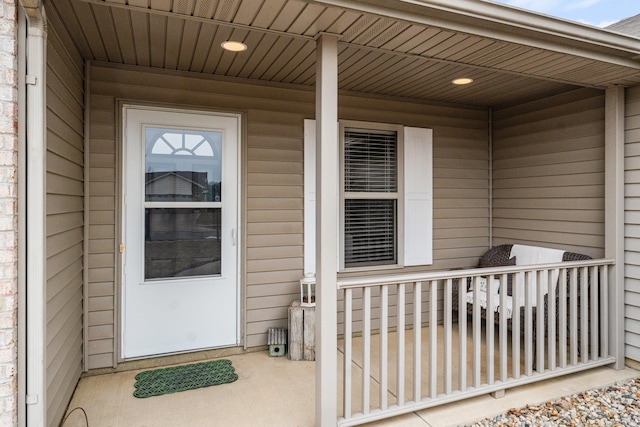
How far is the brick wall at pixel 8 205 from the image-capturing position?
5.90ft

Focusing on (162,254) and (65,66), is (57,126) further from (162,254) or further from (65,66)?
(162,254)

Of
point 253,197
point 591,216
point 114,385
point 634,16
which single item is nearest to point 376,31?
point 253,197

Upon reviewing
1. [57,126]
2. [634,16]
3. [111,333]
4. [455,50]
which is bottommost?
[111,333]

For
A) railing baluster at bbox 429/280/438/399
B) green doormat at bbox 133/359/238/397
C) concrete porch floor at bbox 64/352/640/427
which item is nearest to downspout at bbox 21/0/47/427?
concrete porch floor at bbox 64/352/640/427

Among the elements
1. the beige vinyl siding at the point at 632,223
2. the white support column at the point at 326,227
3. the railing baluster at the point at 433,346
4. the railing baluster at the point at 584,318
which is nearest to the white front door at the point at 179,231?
the white support column at the point at 326,227

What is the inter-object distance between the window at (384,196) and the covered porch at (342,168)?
4cm

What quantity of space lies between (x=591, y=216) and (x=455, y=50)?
7.47 ft

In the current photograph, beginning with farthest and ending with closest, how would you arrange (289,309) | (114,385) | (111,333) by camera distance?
(289,309), (111,333), (114,385)

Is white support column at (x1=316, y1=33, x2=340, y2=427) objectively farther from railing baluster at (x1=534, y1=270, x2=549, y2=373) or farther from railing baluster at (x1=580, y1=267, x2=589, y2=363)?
railing baluster at (x1=580, y1=267, x2=589, y2=363)

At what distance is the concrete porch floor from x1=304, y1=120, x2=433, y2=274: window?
4.69 ft

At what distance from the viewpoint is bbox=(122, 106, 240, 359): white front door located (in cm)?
339

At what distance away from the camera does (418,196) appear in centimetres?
445

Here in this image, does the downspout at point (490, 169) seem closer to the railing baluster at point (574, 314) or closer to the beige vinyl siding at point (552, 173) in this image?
the beige vinyl siding at point (552, 173)

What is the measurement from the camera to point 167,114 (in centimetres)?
347
